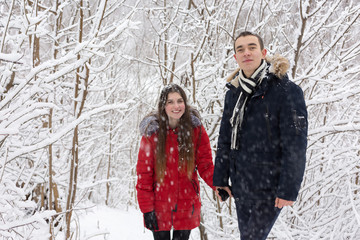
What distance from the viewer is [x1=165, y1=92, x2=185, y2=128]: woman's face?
2324 mm

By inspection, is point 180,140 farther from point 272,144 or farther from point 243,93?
point 272,144

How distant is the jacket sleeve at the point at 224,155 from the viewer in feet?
6.56

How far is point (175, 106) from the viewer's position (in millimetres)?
2314

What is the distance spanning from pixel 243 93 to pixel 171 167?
2.89ft

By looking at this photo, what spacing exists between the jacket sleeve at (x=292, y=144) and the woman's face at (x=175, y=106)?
3.01 ft

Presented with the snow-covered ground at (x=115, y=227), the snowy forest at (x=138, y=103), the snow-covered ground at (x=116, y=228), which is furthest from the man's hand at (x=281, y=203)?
the snow-covered ground at (x=115, y=227)

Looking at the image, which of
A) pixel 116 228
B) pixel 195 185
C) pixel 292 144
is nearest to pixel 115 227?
pixel 116 228

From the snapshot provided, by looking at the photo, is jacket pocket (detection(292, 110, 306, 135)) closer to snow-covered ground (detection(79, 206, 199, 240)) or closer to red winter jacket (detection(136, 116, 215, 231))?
red winter jacket (detection(136, 116, 215, 231))

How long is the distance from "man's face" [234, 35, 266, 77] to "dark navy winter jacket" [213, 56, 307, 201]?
139 mm

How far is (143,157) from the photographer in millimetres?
2289

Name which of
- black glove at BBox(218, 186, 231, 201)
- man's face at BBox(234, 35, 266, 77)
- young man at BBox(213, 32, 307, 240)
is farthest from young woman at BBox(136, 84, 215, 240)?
man's face at BBox(234, 35, 266, 77)

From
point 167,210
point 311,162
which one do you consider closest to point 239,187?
point 167,210

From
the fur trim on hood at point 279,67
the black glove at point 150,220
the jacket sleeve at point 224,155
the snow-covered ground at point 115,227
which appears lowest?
the snow-covered ground at point 115,227

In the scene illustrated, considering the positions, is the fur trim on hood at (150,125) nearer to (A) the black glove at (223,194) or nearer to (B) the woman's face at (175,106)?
(B) the woman's face at (175,106)
